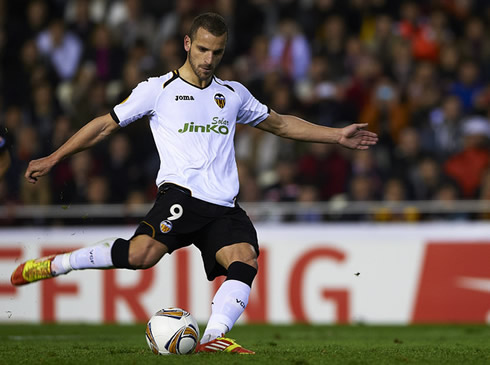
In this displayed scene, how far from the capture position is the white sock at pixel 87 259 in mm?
7336

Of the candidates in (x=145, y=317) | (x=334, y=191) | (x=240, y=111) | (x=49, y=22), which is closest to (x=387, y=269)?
(x=334, y=191)

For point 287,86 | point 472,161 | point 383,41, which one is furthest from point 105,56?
point 472,161

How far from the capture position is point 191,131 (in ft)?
24.0

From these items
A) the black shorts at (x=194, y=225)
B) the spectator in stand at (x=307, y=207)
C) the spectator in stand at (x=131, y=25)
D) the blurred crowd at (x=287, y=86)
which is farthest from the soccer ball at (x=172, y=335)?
the spectator in stand at (x=131, y=25)

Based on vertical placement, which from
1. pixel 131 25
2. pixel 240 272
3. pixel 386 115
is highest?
pixel 131 25

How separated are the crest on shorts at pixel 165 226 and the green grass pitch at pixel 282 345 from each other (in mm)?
939

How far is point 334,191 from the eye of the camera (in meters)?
13.6

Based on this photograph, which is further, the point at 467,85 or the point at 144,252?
the point at 467,85

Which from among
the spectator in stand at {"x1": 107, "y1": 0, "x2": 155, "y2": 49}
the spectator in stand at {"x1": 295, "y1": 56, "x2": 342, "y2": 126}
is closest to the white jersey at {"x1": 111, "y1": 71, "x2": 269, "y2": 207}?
the spectator in stand at {"x1": 295, "y1": 56, "x2": 342, "y2": 126}

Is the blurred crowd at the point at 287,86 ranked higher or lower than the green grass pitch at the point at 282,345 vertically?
higher

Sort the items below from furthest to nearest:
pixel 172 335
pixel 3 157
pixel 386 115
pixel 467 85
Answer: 1. pixel 467 85
2. pixel 386 115
3. pixel 3 157
4. pixel 172 335

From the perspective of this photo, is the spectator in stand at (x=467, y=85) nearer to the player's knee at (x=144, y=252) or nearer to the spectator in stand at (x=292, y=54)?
the spectator in stand at (x=292, y=54)

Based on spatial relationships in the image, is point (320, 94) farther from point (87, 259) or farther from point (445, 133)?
point (87, 259)

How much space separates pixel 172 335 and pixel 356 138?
7.37 feet
